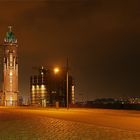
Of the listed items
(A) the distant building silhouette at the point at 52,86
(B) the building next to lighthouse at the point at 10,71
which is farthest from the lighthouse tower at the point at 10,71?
(A) the distant building silhouette at the point at 52,86

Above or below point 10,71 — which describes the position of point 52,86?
below

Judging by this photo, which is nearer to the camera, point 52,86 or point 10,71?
point 10,71

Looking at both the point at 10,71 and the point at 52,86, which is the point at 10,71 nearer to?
the point at 10,71

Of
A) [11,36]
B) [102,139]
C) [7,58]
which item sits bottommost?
[102,139]

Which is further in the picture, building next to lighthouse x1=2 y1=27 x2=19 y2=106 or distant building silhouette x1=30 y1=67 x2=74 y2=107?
building next to lighthouse x1=2 y1=27 x2=19 y2=106

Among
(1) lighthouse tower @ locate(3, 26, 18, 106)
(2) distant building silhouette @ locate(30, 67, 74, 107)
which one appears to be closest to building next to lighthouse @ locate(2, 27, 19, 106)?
(1) lighthouse tower @ locate(3, 26, 18, 106)

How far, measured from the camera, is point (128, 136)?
17.9m

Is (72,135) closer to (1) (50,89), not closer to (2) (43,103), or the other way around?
(2) (43,103)

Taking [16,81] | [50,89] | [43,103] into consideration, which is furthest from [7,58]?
[43,103]

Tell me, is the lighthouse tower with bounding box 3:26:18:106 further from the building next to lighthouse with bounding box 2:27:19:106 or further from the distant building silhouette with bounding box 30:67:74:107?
the distant building silhouette with bounding box 30:67:74:107

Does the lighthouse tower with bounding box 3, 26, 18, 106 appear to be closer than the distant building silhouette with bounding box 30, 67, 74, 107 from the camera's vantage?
No

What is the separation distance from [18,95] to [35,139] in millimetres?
164995

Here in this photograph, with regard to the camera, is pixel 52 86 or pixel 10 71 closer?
pixel 10 71

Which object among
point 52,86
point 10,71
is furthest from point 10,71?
point 52,86
